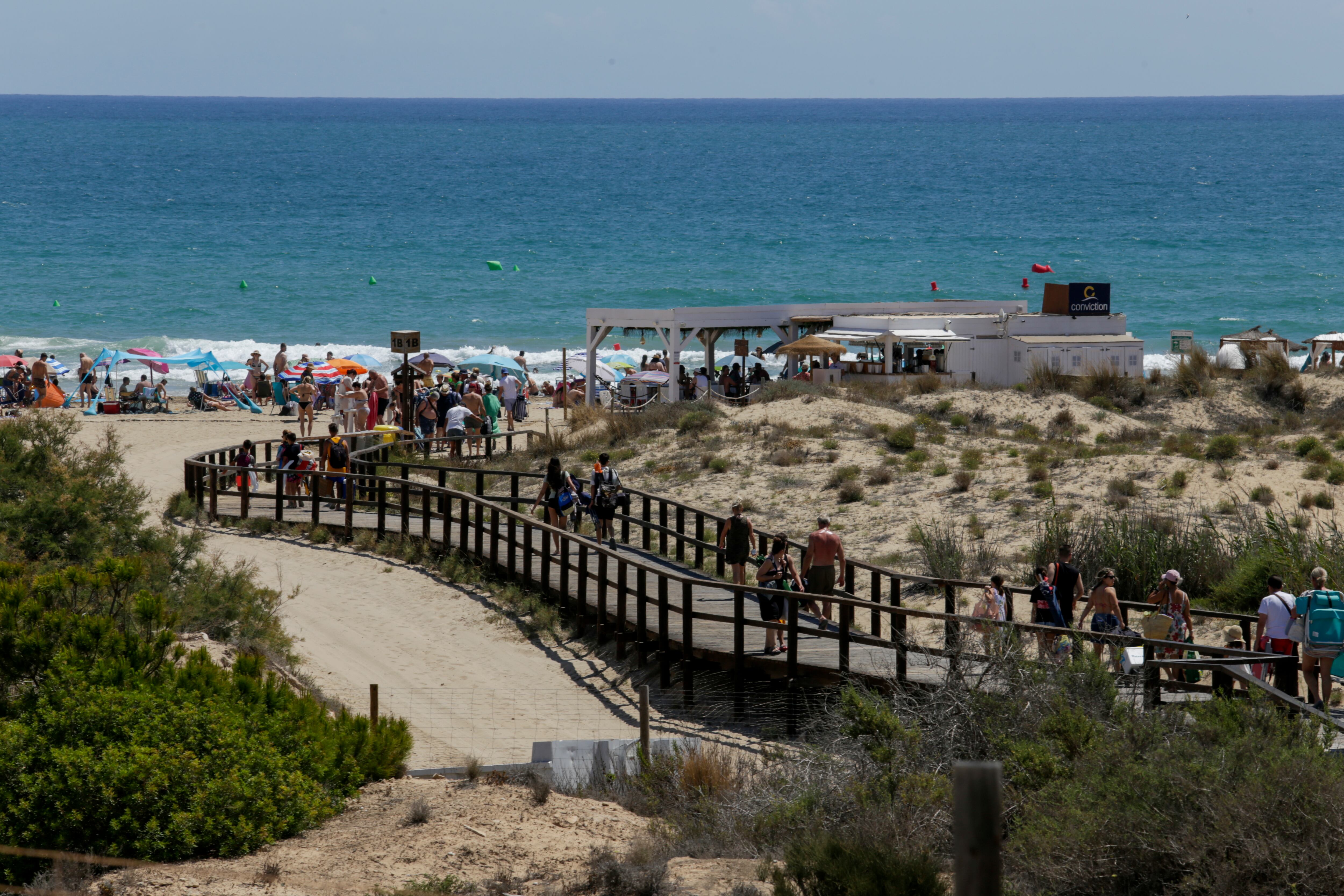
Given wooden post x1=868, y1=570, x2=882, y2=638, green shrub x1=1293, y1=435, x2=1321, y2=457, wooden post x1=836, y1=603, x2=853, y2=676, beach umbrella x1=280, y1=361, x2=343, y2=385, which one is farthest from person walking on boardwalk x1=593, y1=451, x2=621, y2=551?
beach umbrella x1=280, y1=361, x2=343, y2=385

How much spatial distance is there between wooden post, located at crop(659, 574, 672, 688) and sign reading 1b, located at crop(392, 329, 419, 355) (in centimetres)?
1389

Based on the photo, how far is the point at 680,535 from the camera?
1628 cm

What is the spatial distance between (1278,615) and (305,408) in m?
21.1

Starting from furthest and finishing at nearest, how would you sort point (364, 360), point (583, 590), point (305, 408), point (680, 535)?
point (364, 360) < point (305, 408) < point (680, 535) < point (583, 590)

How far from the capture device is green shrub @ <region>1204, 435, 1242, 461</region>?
66.0 feet

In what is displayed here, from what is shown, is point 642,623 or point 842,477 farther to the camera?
point 842,477

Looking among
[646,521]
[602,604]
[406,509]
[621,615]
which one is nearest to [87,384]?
[406,509]

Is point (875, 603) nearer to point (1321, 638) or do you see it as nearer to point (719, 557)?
point (719, 557)

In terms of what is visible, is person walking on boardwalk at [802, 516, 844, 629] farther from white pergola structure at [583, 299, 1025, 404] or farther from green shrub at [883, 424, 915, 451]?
white pergola structure at [583, 299, 1025, 404]

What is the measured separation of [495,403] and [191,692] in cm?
1874

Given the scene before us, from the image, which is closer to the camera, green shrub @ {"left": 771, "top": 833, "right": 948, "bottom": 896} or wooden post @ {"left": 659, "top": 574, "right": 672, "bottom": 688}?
green shrub @ {"left": 771, "top": 833, "right": 948, "bottom": 896}

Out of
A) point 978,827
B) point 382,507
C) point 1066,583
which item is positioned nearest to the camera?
point 978,827

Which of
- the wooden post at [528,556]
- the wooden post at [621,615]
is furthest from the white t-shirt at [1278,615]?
the wooden post at [528,556]

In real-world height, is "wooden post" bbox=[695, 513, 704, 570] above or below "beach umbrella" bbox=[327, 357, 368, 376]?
below
